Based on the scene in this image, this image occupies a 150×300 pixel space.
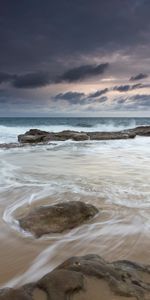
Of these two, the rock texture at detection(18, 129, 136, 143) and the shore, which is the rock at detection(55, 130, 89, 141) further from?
the shore

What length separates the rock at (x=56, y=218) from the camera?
387 centimetres

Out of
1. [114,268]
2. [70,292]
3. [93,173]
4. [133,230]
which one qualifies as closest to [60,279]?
[70,292]

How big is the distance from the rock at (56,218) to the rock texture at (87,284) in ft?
4.60

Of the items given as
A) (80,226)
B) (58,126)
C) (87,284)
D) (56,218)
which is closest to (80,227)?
(80,226)

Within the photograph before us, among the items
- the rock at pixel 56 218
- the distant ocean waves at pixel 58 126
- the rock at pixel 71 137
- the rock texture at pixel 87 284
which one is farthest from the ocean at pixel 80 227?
the distant ocean waves at pixel 58 126

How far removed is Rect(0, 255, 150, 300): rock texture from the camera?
6.86ft

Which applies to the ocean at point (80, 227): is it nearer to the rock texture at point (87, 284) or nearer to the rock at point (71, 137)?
the rock texture at point (87, 284)

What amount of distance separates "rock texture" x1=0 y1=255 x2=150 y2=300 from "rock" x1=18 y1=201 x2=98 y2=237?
1.40 metres

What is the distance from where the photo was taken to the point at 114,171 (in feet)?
25.9

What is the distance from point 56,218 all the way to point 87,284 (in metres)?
1.86

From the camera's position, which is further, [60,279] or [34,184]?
[34,184]

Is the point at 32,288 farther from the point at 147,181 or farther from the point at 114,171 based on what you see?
the point at 114,171

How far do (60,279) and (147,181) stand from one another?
471cm

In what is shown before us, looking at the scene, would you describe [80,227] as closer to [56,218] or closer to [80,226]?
[80,226]
